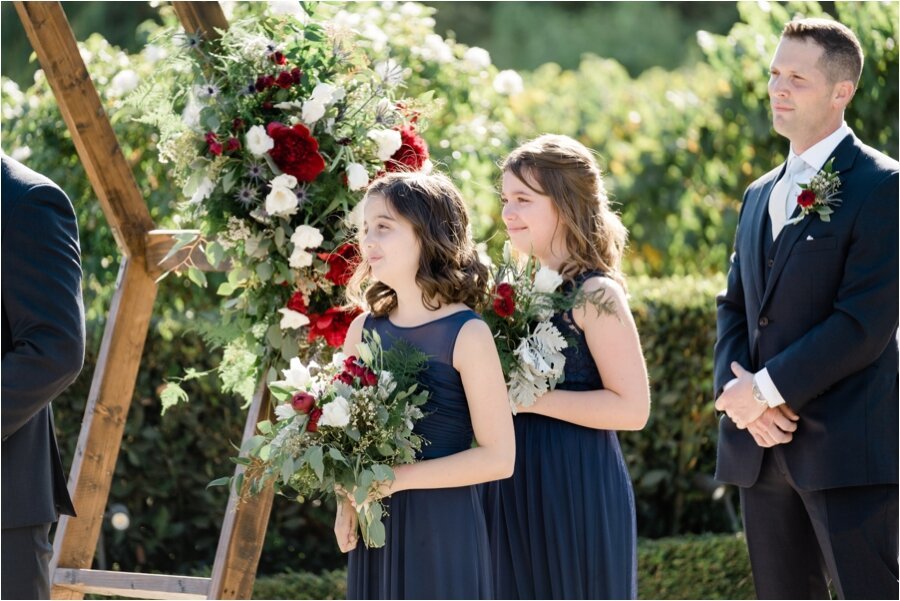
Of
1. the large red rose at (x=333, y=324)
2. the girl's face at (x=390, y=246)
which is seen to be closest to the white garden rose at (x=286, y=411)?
the girl's face at (x=390, y=246)

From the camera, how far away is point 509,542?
351 cm

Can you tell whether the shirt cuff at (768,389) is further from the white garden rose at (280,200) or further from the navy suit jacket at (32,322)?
the navy suit jacket at (32,322)

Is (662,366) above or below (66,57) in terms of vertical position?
below

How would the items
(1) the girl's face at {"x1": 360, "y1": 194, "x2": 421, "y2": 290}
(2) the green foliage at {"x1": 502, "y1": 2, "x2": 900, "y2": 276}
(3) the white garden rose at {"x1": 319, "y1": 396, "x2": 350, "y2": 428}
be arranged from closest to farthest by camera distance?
(3) the white garden rose at {"x1": 319, "y1": 396, "x2": 350, "y2": 428}
(1) the girl's face at {"x1": 360, "y1": 194, "x2": 421, "y2": 290}
(2) the green foliage at {"x1": 502, "y1": 2, "x2": 900, "y2": 276}

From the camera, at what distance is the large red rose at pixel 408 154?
12.5ft

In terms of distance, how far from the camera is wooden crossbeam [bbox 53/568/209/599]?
4156mm

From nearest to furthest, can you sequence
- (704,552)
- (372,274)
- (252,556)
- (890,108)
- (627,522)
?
(372,274) → (627,522) → (252,556) → (704,552) → (890,108)

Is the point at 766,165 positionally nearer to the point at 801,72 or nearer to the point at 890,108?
the point at 890,108

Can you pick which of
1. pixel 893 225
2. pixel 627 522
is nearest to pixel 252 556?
pixel 627 522

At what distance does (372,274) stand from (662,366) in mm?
3214

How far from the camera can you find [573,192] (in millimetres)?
3604

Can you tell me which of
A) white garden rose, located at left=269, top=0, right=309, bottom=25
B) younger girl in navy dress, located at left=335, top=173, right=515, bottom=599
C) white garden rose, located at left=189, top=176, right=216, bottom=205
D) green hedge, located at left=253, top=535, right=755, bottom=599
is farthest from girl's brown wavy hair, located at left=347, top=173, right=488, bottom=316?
green hedge, located at left=253, top=535, right=755, bottom=599

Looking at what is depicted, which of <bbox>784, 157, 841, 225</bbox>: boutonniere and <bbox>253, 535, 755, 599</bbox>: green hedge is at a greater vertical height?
<bbox>784, 157, 841, 225</bbox>: boutonniere

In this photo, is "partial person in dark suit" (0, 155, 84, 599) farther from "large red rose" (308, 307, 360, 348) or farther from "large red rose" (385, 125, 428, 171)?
"large red rose" (385, 125, 428, 171)
